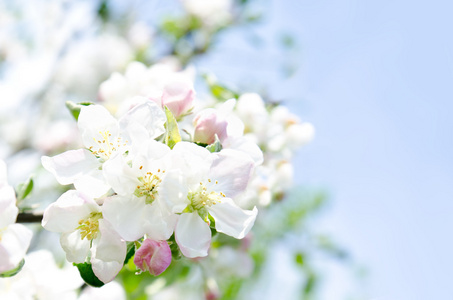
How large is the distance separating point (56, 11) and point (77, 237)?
8.29 feet

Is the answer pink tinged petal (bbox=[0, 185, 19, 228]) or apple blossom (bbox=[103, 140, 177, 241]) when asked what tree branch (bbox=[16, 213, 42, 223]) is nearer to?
pink tinged petal (bbox=[0, 185, 19, 228])

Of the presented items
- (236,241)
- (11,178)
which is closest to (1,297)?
(236,241)

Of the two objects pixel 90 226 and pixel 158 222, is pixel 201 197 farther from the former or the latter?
pixel 90 226

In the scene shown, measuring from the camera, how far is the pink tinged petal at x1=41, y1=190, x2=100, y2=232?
742mm

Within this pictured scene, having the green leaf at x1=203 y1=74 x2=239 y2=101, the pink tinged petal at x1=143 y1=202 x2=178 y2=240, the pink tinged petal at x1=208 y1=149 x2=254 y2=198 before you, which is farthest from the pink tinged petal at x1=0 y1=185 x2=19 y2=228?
the green leaf at x1=203 y1=74 x2=239 y2=101

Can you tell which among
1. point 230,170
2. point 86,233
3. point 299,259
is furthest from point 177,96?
point 299,259

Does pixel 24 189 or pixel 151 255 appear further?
pixel 24 189

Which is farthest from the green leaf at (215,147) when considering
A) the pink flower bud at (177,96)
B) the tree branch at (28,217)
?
the tree branch at (28,217)

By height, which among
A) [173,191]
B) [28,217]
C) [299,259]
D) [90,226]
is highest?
[173,191]

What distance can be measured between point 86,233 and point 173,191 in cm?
18

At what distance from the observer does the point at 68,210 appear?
754 millimetres

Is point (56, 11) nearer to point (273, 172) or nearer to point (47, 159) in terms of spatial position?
point (273, 172)

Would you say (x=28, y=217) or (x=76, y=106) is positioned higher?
(x=76, y=106)

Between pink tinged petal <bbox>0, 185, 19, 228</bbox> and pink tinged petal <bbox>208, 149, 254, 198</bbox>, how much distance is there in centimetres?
33
